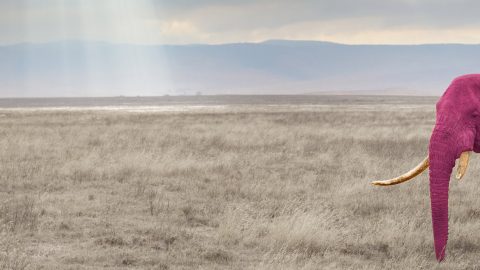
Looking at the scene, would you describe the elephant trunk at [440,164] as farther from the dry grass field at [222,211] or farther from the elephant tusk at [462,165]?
the dry grass field at [222,211]

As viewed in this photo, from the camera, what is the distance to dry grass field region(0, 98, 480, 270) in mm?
7797

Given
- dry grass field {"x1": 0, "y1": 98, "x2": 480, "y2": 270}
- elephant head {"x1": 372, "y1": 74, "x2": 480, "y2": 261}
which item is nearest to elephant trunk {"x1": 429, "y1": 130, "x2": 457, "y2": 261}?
elephant head {"x1": 372, "y1": 74, "x2": 480, "y2": 261}

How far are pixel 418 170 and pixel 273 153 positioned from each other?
11.7 m

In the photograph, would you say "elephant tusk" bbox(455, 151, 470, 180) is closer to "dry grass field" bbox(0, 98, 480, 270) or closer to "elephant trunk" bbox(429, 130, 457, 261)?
"elephant trunk" bbox(429, 130, 457, 261)

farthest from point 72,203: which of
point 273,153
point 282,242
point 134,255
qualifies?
point 273,153

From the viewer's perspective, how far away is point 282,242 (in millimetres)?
8320

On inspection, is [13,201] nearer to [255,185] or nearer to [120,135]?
[255,185]

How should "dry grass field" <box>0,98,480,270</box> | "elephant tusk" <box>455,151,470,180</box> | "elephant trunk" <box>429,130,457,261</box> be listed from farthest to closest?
1. "dry grass field" <box>0,98,480,270</box>
2. "elephant trunk" <box>429,130,457,261</box>
3. "elephant tusk" <box>455,151,470,180</box>

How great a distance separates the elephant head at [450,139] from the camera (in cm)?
603

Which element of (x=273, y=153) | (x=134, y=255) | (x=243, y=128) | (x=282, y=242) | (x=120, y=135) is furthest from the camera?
(x=243, y=128)

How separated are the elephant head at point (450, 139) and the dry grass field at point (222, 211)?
1389 millimetres

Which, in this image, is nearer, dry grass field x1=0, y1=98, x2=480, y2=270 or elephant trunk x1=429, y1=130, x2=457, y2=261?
elephant trunk x1=429, y1=130, x2=457, y2=261

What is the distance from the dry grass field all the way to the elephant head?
139 cm

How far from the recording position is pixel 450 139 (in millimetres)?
6051
